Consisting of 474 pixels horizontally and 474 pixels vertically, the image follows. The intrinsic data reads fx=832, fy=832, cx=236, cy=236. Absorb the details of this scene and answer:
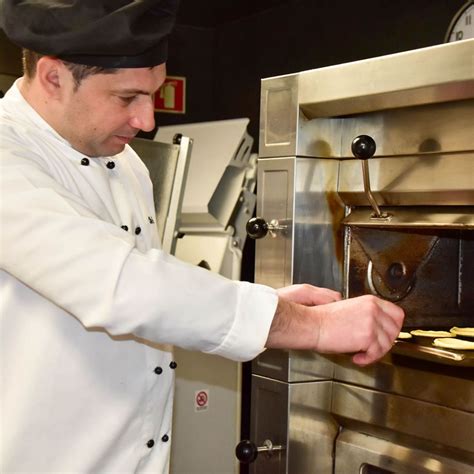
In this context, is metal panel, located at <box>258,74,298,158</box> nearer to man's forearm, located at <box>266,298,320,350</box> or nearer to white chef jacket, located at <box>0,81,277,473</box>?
white chef jacket, located at <box>0,81,277,473</box>

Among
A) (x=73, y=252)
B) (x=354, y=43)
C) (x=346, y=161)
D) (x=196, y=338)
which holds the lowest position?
(x=196, y=338)

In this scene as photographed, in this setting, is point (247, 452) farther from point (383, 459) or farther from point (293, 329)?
point (293, 329)

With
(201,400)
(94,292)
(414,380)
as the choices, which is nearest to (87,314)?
(94,292)

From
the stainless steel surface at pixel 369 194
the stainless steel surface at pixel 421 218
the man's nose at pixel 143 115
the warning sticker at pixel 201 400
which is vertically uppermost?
the man's nose at pixel 143 115

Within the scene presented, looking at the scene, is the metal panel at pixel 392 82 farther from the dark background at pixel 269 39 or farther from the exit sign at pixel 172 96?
the exit sign at pixel 172 96

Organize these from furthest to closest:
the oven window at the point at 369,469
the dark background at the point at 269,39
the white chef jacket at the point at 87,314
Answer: the dark background at the point at 269,39
the oven window at the point at 369,469
the white chef jacket at the point at 87,314

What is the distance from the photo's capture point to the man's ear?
1.52m

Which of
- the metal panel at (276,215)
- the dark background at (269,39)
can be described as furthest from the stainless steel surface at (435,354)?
the dark background at (269,39)

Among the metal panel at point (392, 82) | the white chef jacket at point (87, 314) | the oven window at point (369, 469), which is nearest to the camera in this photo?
the white chef jacket at point (87, 314)

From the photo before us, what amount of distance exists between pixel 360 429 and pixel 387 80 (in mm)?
840

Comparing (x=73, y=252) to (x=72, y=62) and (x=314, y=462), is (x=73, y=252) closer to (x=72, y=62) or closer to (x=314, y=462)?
(x=72, y=62)

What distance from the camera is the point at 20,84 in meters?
1.69

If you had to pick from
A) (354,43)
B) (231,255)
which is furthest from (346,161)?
(354,43)

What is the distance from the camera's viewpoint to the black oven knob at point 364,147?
1.77m
